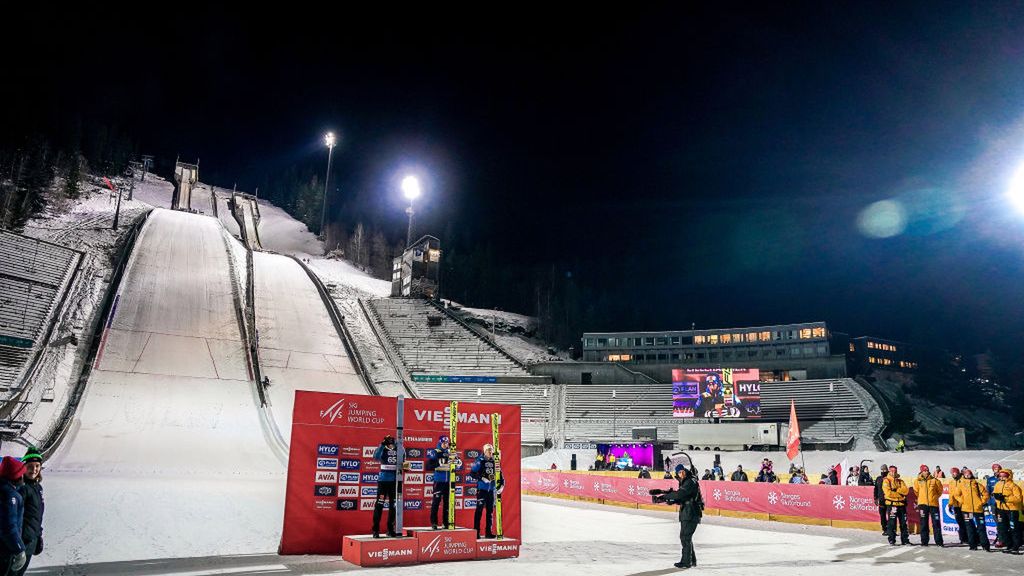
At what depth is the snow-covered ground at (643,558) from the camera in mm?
7973

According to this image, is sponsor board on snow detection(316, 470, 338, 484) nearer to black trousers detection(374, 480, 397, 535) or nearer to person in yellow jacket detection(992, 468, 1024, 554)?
black trousers detection(374, 480, 397, 535)

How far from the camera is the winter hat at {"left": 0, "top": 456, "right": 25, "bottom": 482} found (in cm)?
507

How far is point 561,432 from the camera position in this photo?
4253 cm

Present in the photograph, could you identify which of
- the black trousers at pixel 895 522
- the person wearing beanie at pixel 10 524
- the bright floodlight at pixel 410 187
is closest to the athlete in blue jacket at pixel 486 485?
the person wearing beanie at pixel 10 524

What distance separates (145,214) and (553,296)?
5798cm

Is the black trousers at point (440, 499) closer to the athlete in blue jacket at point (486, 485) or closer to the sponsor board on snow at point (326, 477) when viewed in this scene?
the athlete in blue jacket at point (486, 485)

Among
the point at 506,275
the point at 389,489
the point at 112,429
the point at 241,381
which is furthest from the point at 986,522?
the point at 506,275

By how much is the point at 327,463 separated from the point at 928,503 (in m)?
12.7

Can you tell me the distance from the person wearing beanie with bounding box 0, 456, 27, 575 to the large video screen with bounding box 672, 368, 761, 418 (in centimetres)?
3538

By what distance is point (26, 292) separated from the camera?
34062mm

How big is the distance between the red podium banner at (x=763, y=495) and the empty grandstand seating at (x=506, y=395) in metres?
19.0

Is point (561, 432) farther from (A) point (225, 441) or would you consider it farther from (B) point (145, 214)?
(B) point (145, 214)

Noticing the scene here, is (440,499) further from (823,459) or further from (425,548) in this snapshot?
(823,459)

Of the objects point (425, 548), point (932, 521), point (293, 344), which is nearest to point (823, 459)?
point (932, 521)
